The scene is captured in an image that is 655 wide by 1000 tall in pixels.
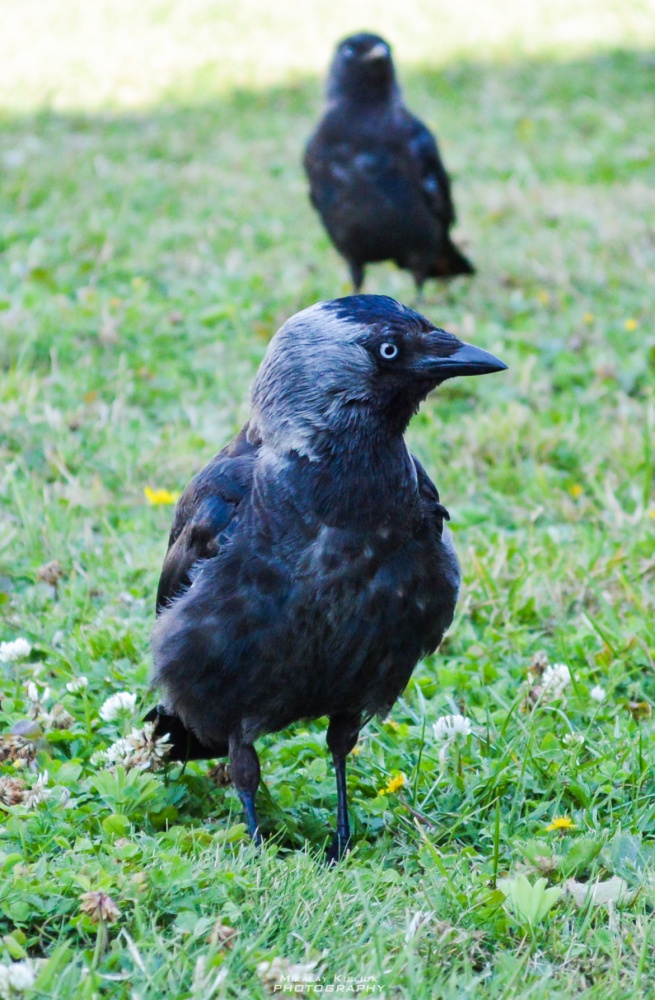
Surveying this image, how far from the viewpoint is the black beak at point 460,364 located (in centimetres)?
298

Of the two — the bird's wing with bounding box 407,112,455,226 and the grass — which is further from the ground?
the bird's wing with bounding box 407,112,455,226

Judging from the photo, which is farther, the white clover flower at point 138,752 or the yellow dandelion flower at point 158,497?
the yellow dandelion flower at point 158,497

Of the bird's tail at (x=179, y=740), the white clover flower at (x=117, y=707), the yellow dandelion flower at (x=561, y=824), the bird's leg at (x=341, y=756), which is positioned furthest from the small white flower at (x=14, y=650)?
the yellow dandelion flower at (x=561, y=824)

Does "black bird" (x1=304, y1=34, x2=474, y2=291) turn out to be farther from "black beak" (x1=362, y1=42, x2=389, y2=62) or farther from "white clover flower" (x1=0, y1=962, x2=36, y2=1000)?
"white clover flower" (x1=0, y1=962, x2=36, y2=1000)

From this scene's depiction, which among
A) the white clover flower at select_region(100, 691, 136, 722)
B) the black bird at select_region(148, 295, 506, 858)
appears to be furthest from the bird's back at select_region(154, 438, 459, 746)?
the white clover flower at select_region(100, 691, 136, 722)

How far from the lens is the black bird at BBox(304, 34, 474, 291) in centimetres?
701

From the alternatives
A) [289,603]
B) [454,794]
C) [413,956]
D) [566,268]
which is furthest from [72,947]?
[566,268]

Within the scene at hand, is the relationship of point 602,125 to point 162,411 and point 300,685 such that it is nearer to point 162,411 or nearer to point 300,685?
point 162,411

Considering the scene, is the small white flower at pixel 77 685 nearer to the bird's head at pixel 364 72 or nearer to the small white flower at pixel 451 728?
the small white flower at pixel 451 728

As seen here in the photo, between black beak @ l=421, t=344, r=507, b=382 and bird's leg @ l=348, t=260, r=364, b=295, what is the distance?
4.17 metres

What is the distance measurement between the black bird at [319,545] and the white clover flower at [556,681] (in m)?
0.62

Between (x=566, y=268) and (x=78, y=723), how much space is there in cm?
487

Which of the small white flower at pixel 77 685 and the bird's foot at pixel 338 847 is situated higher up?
the small white flower at pixel 77 685

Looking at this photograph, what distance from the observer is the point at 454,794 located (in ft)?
10.8
